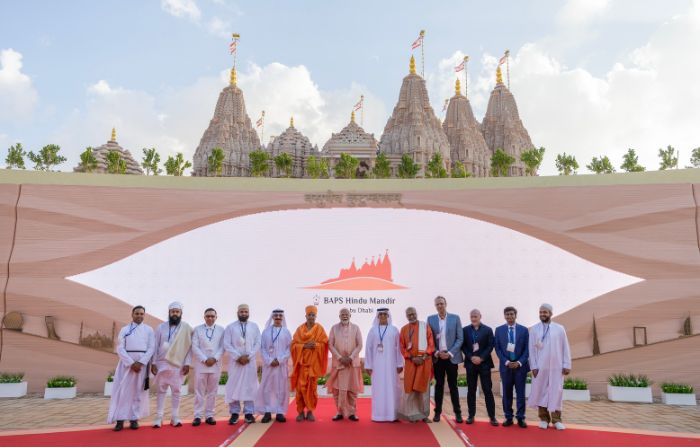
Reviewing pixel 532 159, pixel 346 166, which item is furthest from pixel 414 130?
pixel 346 166

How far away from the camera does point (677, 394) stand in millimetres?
7801

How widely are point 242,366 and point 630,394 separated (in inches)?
265

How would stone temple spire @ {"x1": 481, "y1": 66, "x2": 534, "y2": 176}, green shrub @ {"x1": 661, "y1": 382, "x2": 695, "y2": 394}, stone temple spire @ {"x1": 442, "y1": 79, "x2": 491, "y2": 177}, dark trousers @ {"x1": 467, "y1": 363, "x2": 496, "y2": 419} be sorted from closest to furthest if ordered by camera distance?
dark trousers @ {"x1": 467, "y1": 363, "x2": 496, "y2": 419}, green shrub @ {"x1": 661, "y1": 382, "x2": 695, "y2": 394}, stone temple spire @ {"x1": 442, "y1": 79, "x2": 491, "y2": 177}, stone temple spire @ {"x1": 481, "y1": 66, "x2": 534, "y2": 176}

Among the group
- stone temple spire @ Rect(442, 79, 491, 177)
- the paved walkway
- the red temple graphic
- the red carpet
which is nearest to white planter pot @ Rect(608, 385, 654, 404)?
the paved walkway

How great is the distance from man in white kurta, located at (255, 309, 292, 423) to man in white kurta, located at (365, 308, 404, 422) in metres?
1.10

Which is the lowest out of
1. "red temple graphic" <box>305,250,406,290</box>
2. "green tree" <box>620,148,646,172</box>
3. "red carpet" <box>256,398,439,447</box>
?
"red carpet" <box>256,398,439,447</box>

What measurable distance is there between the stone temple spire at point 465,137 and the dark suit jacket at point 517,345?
3062 centimetres

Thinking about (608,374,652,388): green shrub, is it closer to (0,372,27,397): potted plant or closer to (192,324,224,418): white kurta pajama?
(192,324,224,418): white kurta pajama

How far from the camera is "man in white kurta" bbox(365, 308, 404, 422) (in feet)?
18.8

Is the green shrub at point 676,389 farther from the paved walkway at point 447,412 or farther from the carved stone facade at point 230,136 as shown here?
the carved stone facade at point 230,136

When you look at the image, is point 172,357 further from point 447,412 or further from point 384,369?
point 447,412

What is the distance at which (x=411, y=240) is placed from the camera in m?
9.47

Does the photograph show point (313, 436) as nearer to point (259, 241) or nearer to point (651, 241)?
point (259, 241)

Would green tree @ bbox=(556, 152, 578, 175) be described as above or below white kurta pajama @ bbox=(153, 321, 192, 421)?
above
